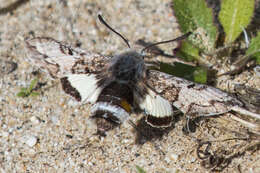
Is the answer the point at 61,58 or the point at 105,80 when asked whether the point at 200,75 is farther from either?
the point at 61,58

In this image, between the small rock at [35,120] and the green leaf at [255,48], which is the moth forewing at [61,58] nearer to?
the small rock at [35,120]

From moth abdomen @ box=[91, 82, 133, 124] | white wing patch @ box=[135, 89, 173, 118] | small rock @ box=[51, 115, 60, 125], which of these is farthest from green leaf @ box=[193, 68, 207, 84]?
small rock @ box=[51, 115, 60, 125]

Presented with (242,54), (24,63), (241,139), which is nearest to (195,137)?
(241,139)

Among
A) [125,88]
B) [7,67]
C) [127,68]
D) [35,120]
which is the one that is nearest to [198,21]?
[127,68]

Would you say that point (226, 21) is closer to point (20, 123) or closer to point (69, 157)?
point (69, 157)

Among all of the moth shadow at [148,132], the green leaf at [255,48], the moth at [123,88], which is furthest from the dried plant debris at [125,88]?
the green leaf at [255,48]

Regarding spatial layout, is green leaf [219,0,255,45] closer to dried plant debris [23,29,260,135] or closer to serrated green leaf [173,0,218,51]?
serrated green leaf [173,0,218,51]
